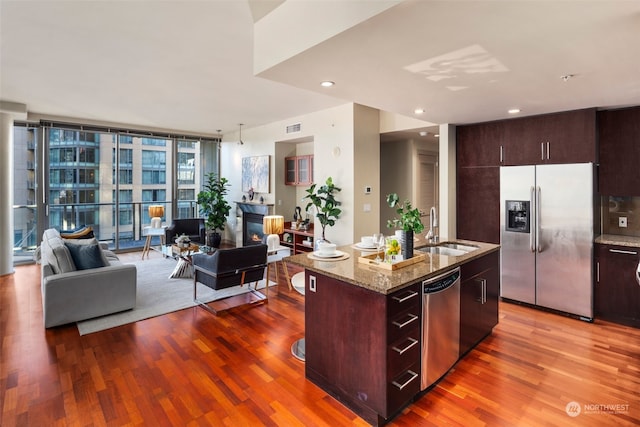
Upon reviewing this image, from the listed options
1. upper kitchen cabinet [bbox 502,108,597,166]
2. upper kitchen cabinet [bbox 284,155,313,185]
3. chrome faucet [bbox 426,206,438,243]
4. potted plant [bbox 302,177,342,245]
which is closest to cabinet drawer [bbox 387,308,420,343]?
chrome faucet [bbox 426,206,438,243]

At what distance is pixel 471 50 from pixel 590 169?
2.47 metres

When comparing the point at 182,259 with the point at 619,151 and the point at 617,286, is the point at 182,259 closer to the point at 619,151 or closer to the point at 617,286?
the point at 617,286

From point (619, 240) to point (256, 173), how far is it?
6.16 metres

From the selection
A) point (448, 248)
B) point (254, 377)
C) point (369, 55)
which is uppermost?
point (369, 55)

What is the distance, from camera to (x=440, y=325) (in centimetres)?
246

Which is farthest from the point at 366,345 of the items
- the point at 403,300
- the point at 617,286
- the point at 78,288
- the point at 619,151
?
the point at 619,151

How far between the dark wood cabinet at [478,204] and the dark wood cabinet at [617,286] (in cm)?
110

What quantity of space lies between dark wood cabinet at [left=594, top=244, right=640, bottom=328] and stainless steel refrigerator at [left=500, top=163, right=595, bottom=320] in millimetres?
131

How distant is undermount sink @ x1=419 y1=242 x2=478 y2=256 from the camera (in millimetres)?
3332

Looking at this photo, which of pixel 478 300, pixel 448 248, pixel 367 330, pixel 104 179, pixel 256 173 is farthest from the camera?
pixel 256 173

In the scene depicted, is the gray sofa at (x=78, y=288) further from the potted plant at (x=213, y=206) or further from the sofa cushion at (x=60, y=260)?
the potted plant at (x=213, y=206)

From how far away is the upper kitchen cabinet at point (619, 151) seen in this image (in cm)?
364

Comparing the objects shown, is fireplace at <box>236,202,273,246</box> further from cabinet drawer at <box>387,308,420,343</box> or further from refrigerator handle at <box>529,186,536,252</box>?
cabinet drawer at <box>387,308,420,343</box>

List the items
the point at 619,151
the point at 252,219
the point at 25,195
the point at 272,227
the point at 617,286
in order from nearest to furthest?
the point at 617,286 < the point at 619,151 < the point at 272,227 < the point at 25,195 < the point at 252,219
